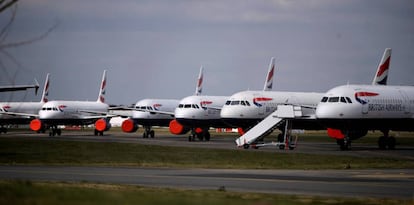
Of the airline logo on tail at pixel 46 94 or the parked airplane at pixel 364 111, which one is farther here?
the airline logo on tail at pixel 46 94

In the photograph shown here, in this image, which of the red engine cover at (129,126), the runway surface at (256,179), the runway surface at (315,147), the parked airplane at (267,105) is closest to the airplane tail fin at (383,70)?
the parked airplane at (267,105)

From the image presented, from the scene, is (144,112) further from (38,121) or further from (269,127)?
(269,127)

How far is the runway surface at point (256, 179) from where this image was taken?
3002cm

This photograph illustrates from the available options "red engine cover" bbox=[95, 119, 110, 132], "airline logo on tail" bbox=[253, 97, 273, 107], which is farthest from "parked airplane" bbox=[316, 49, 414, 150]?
"red engine cover" bbox=[95, 119, 110, 132]

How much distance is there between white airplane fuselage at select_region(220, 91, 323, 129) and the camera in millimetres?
80625

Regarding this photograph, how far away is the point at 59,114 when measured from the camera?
111m

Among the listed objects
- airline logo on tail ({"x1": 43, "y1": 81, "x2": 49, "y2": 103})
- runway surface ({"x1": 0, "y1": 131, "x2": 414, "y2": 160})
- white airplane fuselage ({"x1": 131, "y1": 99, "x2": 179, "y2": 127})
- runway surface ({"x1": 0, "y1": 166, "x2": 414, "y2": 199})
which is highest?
airline logo on tail ({"x1": 43, "y1": 81, "x2": 49, "y2": 103})

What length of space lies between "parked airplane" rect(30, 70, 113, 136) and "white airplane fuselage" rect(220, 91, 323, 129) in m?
33.8

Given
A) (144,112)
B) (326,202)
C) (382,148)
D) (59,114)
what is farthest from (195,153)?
(59,114)

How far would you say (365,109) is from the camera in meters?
67.3

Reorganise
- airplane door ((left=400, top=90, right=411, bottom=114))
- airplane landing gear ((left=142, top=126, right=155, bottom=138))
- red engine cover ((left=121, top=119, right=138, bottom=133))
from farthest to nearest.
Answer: red engine cover ((left=121, top=119, right=138, bottom=133))
airplane landing gear ((left=142, top=126, right=155, bottom=138))
airplane door ((left=400, top=90, right=411, bottom=114))

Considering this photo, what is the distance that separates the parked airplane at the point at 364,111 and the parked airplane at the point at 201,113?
2362cm

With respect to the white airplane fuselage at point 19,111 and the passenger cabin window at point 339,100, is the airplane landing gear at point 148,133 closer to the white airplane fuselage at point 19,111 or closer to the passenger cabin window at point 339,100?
the white airplane fuselage at point 19,111

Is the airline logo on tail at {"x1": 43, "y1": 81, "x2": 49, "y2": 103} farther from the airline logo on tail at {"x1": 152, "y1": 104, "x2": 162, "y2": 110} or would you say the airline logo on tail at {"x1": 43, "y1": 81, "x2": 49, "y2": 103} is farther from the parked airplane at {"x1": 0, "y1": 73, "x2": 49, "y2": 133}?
the airline logo on tail at {"x1": 152, "y1": 104, "x2": 162, "y2": 110}
